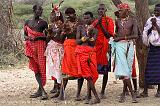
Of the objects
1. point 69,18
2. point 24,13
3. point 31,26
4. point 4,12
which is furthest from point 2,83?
point 24,13

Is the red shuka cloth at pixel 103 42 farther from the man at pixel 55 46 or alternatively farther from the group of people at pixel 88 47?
the man at pixel 55 46

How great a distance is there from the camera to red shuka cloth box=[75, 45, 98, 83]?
309 inches

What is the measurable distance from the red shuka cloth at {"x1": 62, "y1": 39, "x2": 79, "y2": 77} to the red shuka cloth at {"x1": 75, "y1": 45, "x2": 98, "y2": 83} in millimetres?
201

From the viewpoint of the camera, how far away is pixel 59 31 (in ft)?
27.3

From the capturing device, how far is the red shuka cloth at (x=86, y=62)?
7.85 m

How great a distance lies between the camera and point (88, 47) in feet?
26.0

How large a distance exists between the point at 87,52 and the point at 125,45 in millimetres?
665

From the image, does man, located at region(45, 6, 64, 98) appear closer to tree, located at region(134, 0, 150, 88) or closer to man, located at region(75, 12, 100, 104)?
man, located at region(75, 12, 100, 104)

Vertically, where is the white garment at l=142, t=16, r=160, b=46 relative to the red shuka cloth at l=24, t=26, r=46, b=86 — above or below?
above

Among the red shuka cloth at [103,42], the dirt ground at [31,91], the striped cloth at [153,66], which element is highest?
the red shuka cloth at [103,42]

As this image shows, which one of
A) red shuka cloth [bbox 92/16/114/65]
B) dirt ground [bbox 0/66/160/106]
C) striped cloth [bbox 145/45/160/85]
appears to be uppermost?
red shuka cloth [bbox 92/16/114/65]

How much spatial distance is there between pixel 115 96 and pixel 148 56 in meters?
0.99

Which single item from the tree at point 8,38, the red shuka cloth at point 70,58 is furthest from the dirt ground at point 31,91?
the tree at point 8,38

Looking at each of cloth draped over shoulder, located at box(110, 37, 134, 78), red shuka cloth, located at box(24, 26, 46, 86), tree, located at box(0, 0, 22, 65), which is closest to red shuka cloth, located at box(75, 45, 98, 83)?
cloth draped over shoulder, located at box(110, 37, 134, 78)
